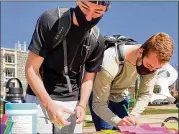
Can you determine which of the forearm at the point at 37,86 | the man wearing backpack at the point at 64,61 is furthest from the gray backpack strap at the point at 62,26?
the forearm at the point at 37,86

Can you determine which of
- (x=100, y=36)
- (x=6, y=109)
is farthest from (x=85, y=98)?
(x=6, y=109)

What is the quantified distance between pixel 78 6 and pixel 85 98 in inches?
12.3

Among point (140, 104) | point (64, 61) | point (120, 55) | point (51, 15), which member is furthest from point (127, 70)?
point (51, 15)

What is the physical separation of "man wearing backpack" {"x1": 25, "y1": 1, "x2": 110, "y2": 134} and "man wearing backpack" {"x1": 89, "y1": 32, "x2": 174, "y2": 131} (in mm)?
92

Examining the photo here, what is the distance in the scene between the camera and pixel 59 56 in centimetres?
113

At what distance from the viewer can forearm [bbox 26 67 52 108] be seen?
1042 mm

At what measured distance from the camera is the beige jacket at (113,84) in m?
1.28

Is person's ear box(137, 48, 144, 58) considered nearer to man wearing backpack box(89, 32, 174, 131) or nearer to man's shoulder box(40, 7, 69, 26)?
man wearing backpack box(89, 32, 174, 131)

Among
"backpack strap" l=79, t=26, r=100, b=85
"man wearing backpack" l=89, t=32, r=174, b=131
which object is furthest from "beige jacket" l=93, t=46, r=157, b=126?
"backpack strap" l=79, t=26, r=100, b=85

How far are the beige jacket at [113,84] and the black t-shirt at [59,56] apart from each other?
0.26 feet

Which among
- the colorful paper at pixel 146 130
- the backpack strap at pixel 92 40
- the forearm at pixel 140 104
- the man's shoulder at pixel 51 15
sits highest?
the man's shoulder at pixel 51 15

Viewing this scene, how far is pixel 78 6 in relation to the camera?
108cm

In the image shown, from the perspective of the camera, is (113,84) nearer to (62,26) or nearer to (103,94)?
(103,94)

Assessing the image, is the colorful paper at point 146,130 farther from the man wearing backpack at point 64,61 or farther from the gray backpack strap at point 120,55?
the gray backpack strap at point 120,55
